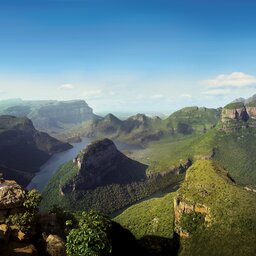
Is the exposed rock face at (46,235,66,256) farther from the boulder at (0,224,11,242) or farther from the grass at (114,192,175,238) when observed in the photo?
the grass at (114,192,175,238)

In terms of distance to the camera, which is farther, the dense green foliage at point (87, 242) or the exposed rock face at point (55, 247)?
the exposed rock face at point (55, 247)

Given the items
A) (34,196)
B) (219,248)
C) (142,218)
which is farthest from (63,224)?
(142,218)

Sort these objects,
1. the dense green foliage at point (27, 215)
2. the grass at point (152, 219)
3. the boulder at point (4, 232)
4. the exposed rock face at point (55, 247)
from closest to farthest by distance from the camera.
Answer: the boulder at point (4, 232) → the exposed rock face at point (55, 247) → the dense green foliage at point (27, 215) → the grass at point (152, 219)

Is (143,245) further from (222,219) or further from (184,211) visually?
(222,219)

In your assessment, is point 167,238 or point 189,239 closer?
point 189,239

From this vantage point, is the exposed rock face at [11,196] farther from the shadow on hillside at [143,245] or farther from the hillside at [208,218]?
the hillside at [208,218]

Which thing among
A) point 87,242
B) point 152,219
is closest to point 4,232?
point 87,242

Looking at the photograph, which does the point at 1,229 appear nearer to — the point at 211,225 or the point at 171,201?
the point at 211,225

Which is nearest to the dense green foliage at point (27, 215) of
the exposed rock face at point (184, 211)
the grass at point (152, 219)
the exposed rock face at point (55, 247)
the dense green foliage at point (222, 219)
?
the exposed rock face at point (55, 247)

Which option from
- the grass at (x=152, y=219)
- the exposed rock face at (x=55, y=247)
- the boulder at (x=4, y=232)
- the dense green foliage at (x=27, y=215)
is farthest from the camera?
the grass at (x=152, y=219)
